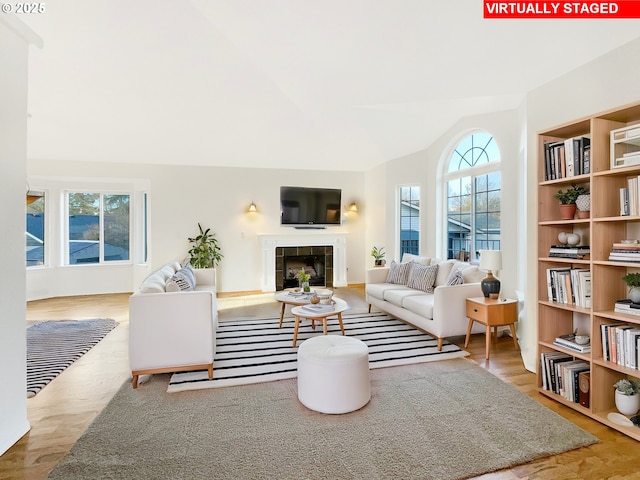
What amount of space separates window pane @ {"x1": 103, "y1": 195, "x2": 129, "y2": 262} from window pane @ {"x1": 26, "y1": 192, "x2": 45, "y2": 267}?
40.7 inches

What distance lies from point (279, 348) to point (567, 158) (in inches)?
124

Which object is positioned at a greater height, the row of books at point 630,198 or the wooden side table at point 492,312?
the row of books at point 630,198

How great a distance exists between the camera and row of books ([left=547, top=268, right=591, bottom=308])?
2.52 meters

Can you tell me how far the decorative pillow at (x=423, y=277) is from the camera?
4555 millimetres

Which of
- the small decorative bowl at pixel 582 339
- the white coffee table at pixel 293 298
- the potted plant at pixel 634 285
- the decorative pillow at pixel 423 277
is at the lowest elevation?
the small decorative bowl at pixel 582 339

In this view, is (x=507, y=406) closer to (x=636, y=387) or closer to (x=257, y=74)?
(x=636, y=387)

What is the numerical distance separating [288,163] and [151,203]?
281 centimetres

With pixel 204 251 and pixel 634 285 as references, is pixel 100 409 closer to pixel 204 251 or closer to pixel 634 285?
pixel 634 285

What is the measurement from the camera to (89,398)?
276 centimetres

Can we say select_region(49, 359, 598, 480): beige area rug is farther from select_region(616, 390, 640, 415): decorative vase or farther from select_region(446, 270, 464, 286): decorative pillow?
select_region(446, 270, 464, 286): decorative pillow

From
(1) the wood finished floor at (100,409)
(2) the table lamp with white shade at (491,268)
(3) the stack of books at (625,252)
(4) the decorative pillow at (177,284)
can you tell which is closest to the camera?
(1) the wood finished floor at (100,409)

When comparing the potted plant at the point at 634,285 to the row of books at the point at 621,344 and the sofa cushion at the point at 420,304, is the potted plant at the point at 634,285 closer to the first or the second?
the row of books at the point at 621,344

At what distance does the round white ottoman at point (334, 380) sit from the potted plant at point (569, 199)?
75.4 inches

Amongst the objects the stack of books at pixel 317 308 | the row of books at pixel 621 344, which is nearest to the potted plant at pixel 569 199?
the row of books at pixel 621 344
